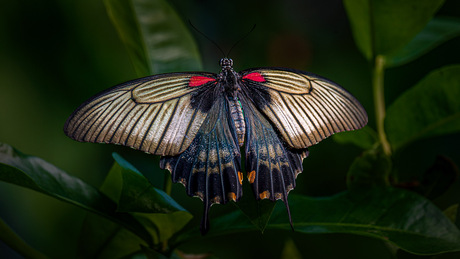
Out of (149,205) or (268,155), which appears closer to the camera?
(149,205)

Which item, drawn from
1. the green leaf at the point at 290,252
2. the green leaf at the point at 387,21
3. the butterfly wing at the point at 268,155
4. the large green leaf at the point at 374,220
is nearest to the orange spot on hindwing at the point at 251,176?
the butterfly wing at the point at 268,155

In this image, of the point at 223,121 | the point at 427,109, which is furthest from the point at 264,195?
the point at 427,109

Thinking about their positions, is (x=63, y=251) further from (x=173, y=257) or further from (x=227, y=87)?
(x=227, y=87)

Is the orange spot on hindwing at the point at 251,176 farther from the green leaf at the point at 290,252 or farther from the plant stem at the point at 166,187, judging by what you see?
the green leaf at the point at 290,252

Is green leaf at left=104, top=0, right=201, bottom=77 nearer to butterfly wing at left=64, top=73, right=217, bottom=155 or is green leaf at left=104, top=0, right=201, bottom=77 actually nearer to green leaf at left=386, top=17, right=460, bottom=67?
butterfly wing at left=64, top=73, right=217, bottom=155

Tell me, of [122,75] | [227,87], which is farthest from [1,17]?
[227,87]

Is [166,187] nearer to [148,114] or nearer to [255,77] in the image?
[148,114]
